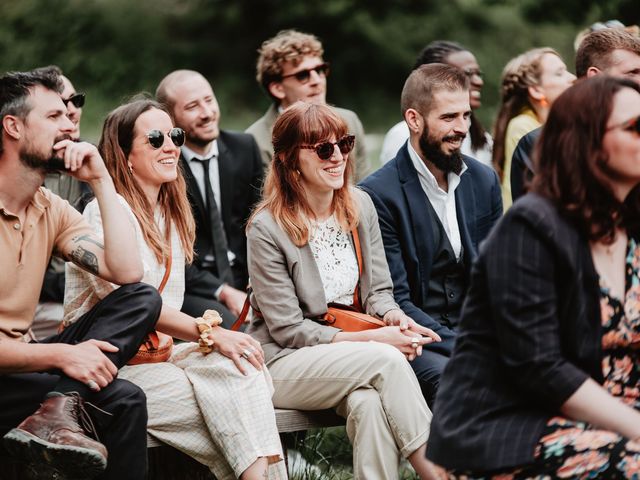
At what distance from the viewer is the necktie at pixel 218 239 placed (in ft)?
19.6

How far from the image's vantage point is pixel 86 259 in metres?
4.16

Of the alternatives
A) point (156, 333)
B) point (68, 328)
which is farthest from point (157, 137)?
point (68, 328)

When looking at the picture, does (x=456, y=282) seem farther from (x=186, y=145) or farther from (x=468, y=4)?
(x=468, y=4)

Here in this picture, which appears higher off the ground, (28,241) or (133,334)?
(28,241)

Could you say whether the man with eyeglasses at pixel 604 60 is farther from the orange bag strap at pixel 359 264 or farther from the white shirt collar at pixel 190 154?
the white shirt collar at pixel 190 154

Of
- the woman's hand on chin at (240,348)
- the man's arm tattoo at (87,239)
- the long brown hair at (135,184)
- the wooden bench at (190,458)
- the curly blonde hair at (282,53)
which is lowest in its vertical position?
the wooden bench at (190,458)

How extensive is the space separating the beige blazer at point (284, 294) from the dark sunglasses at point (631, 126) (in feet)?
6.11

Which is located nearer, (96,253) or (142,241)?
(96,253)

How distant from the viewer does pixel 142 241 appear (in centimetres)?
456

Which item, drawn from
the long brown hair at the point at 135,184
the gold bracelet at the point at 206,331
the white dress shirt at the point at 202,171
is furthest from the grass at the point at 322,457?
the white dress shirt at the point at 202,171

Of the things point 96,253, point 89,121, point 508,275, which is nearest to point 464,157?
point 96,253

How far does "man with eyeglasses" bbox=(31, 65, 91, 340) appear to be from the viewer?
18.1ft

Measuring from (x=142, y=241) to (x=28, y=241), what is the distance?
0.62m

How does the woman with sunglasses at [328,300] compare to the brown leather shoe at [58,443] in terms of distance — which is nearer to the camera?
the brown leather shoe at [58,443]
